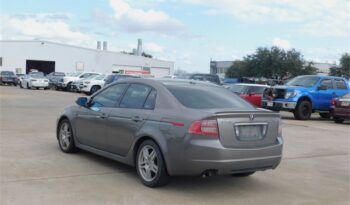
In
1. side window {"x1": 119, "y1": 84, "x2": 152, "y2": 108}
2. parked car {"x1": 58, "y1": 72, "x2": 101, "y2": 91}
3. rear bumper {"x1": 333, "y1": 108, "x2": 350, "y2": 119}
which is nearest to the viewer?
side window {"x1": 119, "y1": 84, "x2": 152, "y2": 108}

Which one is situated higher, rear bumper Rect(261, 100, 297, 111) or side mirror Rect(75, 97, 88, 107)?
side mirror Rect(75, 97, 88, 107)

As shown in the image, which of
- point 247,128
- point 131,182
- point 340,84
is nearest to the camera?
point 247,128

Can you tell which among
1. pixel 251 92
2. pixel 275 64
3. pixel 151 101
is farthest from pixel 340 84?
pixel 275 64

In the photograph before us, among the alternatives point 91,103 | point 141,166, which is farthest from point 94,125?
point 141,166

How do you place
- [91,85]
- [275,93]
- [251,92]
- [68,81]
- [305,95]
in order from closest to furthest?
[305,95], [275,93], [251,92], [91,85], [68,81]

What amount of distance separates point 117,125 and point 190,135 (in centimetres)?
155

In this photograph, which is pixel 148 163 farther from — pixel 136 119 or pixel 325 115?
pixel 325 115

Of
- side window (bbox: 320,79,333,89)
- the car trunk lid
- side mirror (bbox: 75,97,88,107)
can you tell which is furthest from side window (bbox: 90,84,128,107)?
side window (bbox: 320,79,333,89)

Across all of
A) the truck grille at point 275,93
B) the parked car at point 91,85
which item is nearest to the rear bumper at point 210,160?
the truck grille at point 275,93

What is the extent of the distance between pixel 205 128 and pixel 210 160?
15.9 inches

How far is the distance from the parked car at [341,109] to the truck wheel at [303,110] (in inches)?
41.0

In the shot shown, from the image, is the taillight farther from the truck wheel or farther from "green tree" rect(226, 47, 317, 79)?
"green tree" rect(226, 47, 317, 79)

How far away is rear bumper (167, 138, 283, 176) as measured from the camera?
6.00m

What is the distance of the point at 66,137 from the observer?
28.6 ft
